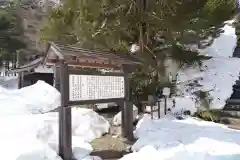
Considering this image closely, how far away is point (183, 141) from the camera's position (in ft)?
22.0

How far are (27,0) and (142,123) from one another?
2031 centimetres

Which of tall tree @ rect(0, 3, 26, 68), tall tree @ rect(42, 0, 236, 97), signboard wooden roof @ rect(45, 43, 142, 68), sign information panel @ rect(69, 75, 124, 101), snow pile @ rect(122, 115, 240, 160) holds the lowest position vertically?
snow pile @ rect(122, 115, 240, 160)

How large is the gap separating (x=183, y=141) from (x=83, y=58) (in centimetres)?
286

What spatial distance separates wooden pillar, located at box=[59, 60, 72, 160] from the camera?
5.63 m

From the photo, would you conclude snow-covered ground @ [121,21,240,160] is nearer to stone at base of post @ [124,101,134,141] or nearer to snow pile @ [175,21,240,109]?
snow pile @ [175,21,240,109]

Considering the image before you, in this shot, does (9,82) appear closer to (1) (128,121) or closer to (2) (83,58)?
(1) (128,121)

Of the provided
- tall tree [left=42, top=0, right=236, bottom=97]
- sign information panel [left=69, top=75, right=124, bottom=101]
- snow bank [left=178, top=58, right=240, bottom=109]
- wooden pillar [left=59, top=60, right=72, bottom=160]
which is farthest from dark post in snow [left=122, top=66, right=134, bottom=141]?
snow bank [left=178, top=58, right=240, bottom=109]

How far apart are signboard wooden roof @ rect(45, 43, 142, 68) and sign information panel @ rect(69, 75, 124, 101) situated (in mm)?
324

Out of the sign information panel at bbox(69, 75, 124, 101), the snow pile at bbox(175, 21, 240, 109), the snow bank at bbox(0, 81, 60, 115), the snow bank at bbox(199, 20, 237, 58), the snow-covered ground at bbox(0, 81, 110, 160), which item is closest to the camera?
the snow-covered ground at bbox(0, 81, 110, 160)

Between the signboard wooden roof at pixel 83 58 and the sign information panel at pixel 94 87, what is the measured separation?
32 cm

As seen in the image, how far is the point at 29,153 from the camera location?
5.03 m

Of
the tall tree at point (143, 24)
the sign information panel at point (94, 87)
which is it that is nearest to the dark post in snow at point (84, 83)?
the sign information panel at point (94, 87)

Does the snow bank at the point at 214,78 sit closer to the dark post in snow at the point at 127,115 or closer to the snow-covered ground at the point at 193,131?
the snow-covered ground at the point at 193,131

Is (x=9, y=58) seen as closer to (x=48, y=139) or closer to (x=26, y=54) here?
(x=26, y=54)
